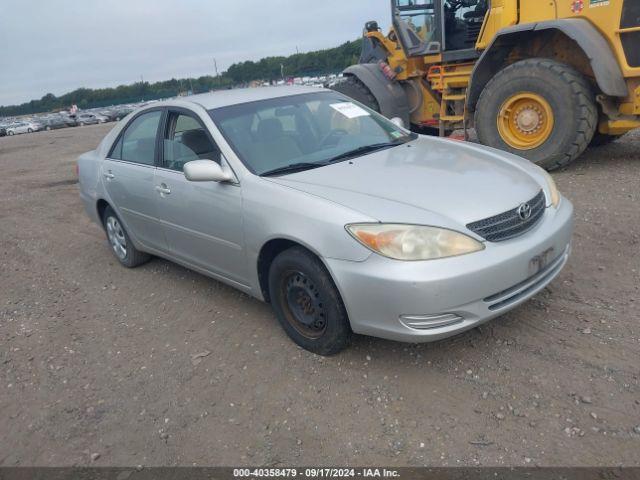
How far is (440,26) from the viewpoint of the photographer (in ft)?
25.7

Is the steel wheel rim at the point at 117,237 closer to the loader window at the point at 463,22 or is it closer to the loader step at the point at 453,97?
the loader step at the point at 453,97

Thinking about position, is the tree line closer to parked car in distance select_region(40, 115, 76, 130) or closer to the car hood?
parked car in distance select_region(40, 115, 76, 130)

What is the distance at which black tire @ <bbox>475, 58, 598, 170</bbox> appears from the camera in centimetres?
599

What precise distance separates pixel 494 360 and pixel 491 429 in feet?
1.84

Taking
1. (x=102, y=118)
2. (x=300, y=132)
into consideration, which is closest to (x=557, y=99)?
(x=300, y=132)

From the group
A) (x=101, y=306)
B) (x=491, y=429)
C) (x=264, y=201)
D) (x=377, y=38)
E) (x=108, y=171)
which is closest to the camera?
(x=491, y=429)

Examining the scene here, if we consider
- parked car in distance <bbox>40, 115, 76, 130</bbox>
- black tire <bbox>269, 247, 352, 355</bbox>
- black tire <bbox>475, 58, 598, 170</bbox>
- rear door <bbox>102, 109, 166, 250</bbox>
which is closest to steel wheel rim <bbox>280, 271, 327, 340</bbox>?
black tire <bbox>269, 247, 352, 355</bbox>

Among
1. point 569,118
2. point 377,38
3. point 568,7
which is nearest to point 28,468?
point 569,118

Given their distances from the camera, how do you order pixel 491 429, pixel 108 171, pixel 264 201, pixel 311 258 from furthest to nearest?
pixel 108 171, pixel 264 201, pixel 311 258, pixel 491 429

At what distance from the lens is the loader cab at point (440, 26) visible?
25.4ft

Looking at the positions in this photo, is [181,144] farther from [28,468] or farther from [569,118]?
[569,118]

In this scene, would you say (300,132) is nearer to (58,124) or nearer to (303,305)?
(303,305)

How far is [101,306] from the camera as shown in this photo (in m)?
4.40

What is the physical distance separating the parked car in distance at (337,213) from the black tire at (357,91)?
173 inches
